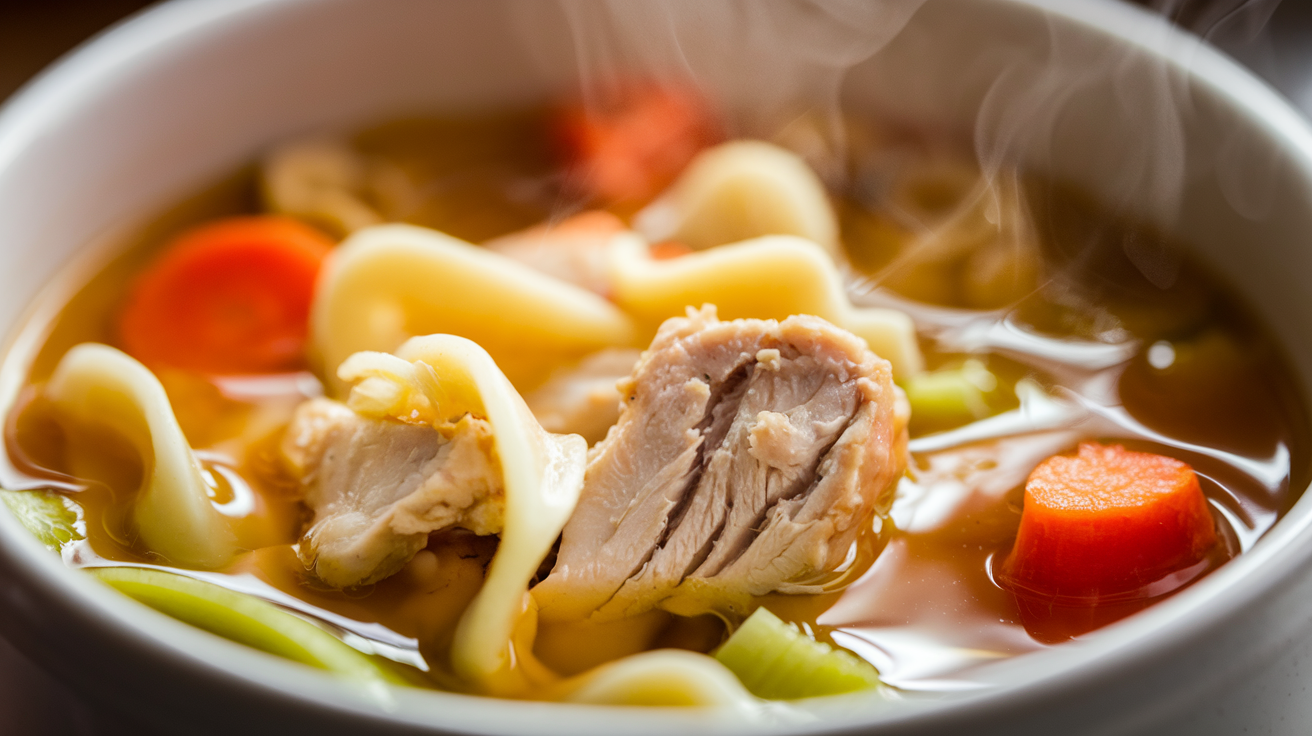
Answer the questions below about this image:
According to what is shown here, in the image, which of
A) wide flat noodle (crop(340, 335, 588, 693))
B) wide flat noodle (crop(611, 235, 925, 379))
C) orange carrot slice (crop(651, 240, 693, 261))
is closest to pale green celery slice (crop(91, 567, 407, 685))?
wide flat noodle (crop(340, 335, 588, 693))

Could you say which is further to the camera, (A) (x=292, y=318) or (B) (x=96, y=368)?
(A) (x=292, y=318)

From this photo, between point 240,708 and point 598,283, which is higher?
point 240,708

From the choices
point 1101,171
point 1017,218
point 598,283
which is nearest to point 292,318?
point 598,283

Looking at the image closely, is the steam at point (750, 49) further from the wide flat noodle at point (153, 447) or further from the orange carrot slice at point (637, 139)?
the wide flat noodle at point (153, 447)

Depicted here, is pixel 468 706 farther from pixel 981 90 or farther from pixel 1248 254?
pixel 981 90

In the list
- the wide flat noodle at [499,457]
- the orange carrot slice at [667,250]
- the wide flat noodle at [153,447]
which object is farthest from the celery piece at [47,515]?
the orange carrot slice at [667,250]

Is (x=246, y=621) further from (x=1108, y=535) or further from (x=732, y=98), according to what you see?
(x=732, y=98)

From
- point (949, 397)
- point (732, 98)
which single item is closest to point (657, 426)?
point (949, 397)
